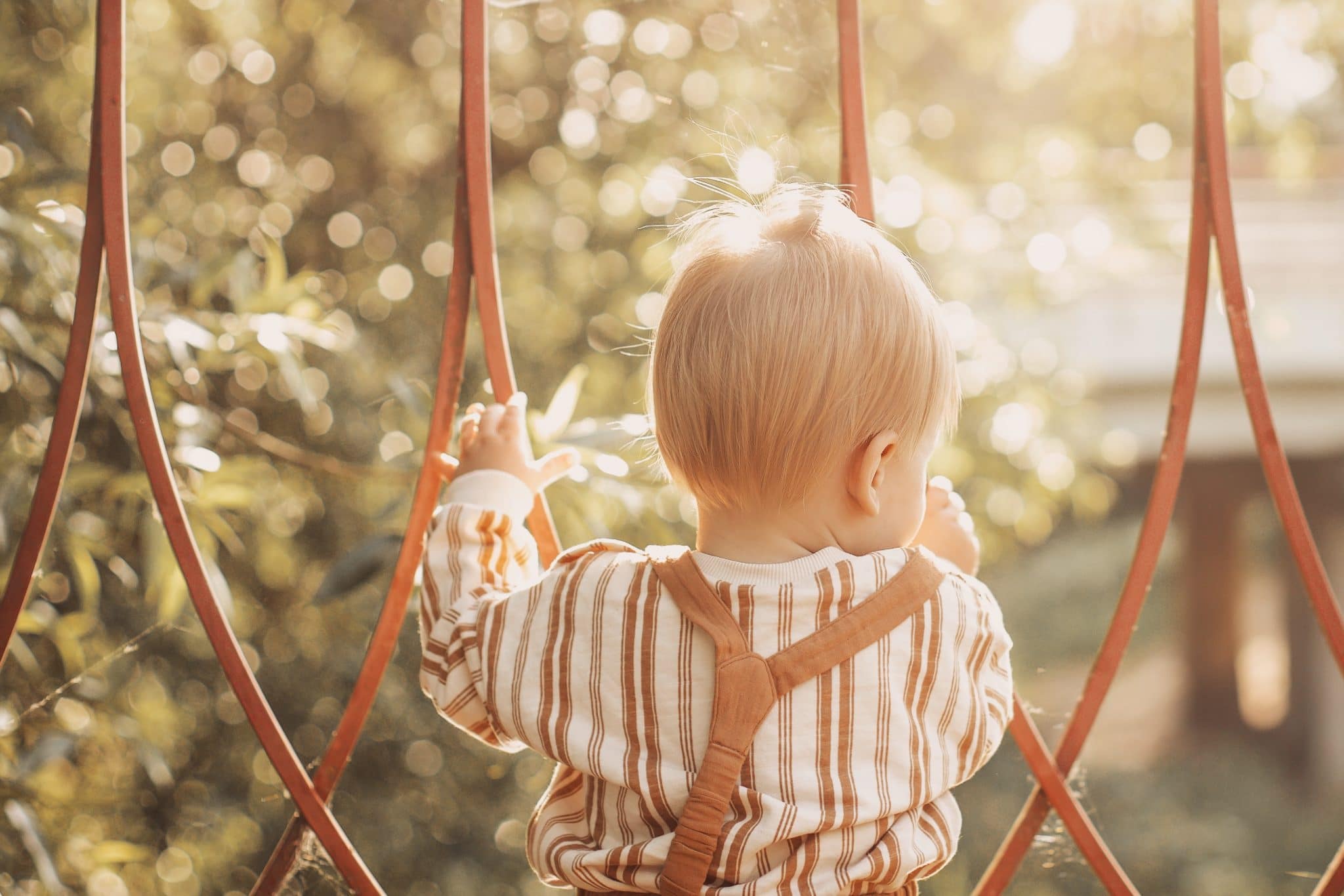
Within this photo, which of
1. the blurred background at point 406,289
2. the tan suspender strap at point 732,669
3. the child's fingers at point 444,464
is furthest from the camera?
the blurred background at point 406,289

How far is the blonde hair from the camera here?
689mm

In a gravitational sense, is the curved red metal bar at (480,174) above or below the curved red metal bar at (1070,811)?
above

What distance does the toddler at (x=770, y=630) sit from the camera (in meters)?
0.68

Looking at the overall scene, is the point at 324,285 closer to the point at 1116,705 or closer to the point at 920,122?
the point at 920,122

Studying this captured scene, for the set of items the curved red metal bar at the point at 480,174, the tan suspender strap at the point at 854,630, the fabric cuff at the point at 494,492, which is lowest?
the tan suspender strap at the point at 854,630

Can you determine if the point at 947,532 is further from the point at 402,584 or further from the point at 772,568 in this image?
the point at 402,584

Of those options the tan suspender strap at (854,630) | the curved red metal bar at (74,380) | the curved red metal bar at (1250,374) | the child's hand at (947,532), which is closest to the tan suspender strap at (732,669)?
the tan suspender strap at (854,630)

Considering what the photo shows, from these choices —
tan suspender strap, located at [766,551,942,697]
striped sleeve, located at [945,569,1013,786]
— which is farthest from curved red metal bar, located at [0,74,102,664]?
striped sleeve, located at [945,569,1013,786]

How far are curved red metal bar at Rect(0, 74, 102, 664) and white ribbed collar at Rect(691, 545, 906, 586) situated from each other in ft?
1.42

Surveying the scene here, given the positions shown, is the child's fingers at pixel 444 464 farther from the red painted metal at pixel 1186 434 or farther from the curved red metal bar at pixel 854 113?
the red painted metal at pixel 1186 434

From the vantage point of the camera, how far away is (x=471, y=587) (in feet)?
2.51

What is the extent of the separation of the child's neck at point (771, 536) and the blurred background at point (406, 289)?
244mm

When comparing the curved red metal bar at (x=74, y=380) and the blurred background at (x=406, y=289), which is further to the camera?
the blurred background at (x=406, y=289)

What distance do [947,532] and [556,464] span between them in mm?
299
